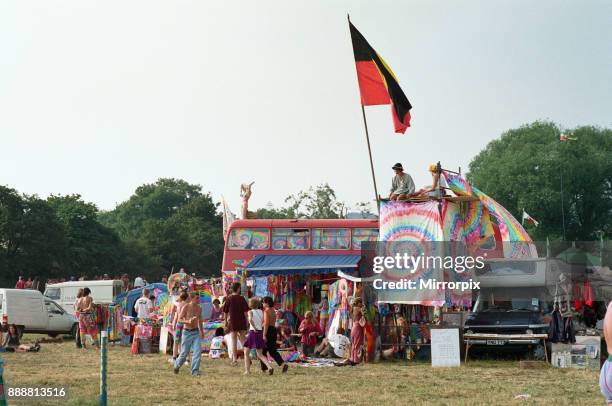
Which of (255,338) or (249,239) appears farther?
(249,239)

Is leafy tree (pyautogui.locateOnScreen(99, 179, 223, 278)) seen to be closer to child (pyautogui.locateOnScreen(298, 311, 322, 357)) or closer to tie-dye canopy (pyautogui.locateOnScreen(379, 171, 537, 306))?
child (pyautogui.locateOnScreen(298, 311, 322, 357))

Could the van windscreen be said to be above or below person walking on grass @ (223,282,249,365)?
above

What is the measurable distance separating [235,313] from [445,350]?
459 centimetres

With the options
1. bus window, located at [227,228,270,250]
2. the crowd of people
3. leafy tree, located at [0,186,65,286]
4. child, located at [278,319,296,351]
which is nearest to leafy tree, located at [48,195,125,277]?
leafy tree, located at [0,186,65,286]

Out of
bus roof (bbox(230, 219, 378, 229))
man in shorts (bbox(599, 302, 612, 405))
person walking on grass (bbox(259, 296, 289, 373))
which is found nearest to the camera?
man in shorts (bbox(599, 302, 612, 405))

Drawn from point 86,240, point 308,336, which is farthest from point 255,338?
point 86,240

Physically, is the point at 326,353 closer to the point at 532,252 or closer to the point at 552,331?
the point at 552,331

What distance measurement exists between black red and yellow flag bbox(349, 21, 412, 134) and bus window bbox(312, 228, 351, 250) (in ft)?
21.9

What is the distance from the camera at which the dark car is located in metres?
20.8

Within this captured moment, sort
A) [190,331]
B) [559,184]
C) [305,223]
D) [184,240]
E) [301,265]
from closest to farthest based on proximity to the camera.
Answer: [190,331]
[301,265]
[305,223]
[559,184]
[184,240]

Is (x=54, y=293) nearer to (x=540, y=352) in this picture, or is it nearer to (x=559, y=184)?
(x=540, y=352)

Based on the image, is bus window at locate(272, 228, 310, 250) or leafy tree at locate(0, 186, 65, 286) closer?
bus window at locate(272, 228, 310, 250)

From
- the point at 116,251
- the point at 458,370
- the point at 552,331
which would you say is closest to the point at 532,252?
the point at 552,331

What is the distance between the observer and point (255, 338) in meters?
18.6
